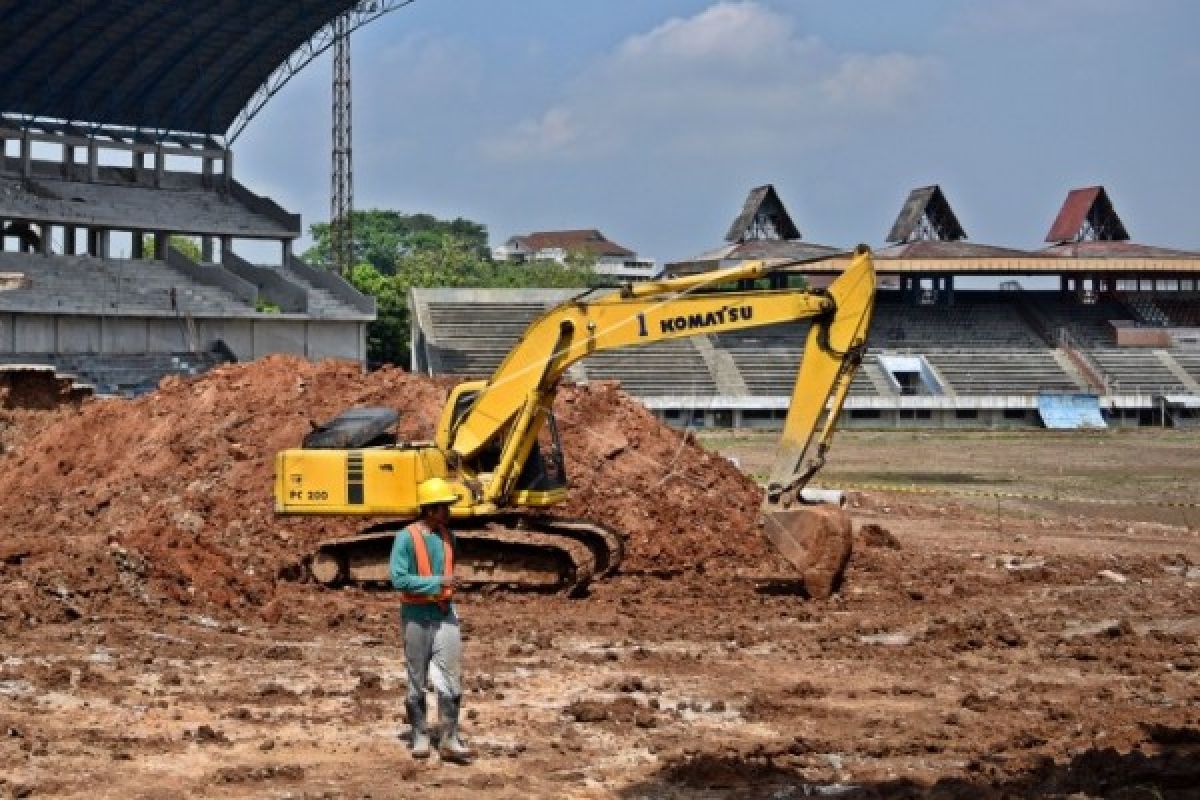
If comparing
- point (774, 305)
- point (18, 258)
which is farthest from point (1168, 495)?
point (18, 258)

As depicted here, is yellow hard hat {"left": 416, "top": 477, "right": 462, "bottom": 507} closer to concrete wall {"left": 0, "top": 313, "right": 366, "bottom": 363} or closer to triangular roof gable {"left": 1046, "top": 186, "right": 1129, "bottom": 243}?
concrete wall {"left": 0, "top": 313, "right": 366, "bottom": 363}

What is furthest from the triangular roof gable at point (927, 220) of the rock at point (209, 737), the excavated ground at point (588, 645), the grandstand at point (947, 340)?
the rock at point (209, 737)

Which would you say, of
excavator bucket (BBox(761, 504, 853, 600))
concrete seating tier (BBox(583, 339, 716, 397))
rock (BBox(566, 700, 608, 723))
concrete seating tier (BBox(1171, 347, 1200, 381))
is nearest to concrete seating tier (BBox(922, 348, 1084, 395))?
concrete seating tier (BBox(1171, 347, 1200, 381))

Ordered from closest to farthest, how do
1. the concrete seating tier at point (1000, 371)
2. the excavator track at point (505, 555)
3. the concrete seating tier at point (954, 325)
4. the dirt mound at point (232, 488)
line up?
the dirt mound at point (232, 488) < the excavator track at point (505, 555) < the concrete seating tier at point (1000, 371) < the concrete seating tier at point (954, 325)

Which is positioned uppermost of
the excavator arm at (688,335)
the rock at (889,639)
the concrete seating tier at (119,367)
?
the concrete seating tier at (119,367)

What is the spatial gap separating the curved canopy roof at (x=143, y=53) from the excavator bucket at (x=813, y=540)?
45265 millimetres

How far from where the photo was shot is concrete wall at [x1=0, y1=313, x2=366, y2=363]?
54.8 metres

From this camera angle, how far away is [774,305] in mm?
18578

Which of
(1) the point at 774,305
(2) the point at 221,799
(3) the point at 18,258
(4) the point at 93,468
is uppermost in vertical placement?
(3) the point at 18,258

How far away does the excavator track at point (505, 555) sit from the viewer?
18.9 metres

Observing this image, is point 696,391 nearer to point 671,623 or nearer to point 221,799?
point 671,623

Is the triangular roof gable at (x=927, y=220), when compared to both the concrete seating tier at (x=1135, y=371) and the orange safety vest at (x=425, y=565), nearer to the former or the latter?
the concrete seating tier at (x=1135, y=371)

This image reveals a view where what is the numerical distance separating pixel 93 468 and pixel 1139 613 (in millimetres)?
14567

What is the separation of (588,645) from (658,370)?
52296 millimetres
